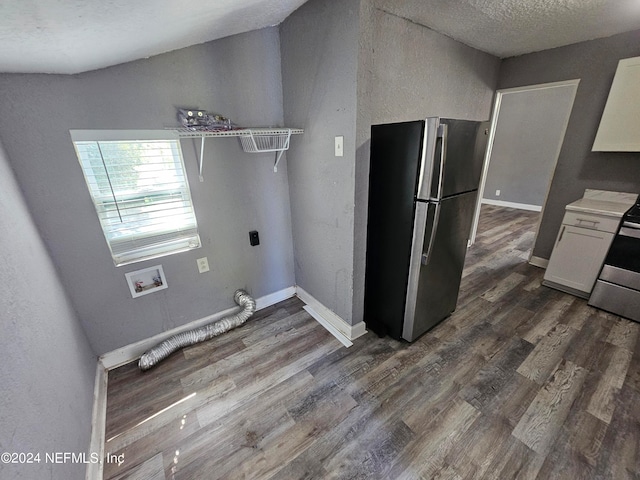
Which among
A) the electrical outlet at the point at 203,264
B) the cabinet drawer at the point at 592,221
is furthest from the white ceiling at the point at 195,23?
the cabinet drawer at the point at 592,221

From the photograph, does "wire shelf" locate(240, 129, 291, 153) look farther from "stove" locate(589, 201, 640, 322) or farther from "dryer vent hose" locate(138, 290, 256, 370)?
"stove" locate(589, 201, 640, 322)

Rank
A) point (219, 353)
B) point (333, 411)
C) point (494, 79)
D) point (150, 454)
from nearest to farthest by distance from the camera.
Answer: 1. point (150, 454)
2. point (333, 411)
3. point (219, 353)
4. point (494, 79)

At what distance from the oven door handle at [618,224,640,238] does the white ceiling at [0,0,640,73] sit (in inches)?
61.2

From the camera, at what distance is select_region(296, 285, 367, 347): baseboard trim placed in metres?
2.02

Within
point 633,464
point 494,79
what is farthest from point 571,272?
point 494,79

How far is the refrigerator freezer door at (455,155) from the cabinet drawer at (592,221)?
4.63 ft

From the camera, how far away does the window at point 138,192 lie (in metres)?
1.54

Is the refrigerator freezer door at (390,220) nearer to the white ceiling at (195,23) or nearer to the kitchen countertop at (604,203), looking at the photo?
the white ceiling at (195,23)

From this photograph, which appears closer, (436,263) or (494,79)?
(436,263)

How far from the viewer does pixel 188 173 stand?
181 centimetres

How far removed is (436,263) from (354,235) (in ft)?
2.03

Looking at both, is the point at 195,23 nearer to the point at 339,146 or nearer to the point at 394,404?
the point at 339,146

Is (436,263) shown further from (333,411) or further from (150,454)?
(150,454)

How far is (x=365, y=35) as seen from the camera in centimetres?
142
